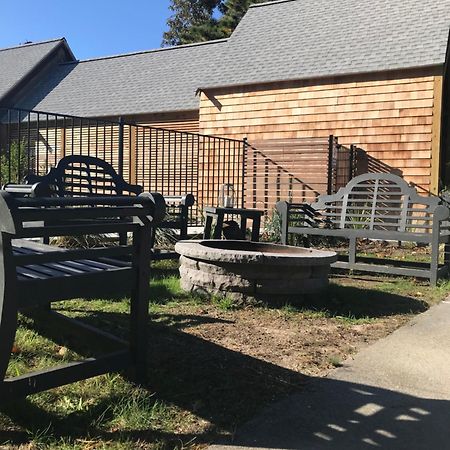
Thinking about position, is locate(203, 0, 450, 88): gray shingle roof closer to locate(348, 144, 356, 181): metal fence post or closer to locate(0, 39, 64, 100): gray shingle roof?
locate(348, 144, 356, 181): metal fence post

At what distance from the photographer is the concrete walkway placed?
2.46 m

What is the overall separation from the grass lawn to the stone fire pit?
16 centimetres

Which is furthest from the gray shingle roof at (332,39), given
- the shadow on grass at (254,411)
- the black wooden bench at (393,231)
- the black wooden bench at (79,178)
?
the shadow on grass at (254,411)

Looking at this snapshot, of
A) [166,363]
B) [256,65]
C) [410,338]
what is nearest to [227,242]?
[410,338]

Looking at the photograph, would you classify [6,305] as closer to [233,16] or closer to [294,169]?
[294,169]

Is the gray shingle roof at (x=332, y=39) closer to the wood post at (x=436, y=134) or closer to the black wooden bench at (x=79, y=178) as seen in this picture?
the wood post at (x=436, y=134)

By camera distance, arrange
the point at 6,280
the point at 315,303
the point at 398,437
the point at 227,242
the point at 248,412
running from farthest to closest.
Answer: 1. the point at 227,242
2. the point at 315,303
3. the point at 248,412
4. the point at 398,437
5. the point at 6,280

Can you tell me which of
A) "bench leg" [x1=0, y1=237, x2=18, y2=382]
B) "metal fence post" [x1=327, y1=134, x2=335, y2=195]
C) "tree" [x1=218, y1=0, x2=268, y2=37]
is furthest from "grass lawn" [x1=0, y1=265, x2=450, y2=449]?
"tree" [x1=218, y1=0, x2=268, y2=37]

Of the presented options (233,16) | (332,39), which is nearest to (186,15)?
(233,16)

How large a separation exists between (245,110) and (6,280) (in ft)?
38.9

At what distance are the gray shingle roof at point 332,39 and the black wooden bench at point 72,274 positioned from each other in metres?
9.73

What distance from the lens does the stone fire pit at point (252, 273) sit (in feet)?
15.7

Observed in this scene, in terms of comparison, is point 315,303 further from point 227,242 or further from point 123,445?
point 123,445

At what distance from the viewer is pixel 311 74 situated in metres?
12.4
